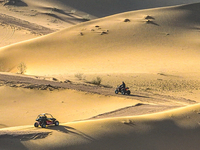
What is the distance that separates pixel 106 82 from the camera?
996 inches

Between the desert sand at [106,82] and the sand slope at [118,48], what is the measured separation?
8cm

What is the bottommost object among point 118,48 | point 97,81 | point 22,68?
point 97,81

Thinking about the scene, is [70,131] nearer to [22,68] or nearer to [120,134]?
[120,134]

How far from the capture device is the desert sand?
13164mm

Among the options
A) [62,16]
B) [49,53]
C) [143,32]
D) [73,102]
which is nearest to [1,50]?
[49,53]

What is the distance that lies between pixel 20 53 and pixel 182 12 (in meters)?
19.0

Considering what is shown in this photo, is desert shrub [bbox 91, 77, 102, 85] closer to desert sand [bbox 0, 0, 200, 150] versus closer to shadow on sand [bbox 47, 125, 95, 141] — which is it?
desert sand [bbox 0, 0, 200, 150]

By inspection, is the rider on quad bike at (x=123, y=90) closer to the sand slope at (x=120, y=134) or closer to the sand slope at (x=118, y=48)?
the sand slope at (x=120, y=134)

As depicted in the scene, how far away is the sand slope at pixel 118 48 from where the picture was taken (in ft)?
100

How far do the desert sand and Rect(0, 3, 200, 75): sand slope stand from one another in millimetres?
82

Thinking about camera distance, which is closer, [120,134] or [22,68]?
[120,134]

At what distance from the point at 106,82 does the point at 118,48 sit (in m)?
9.71

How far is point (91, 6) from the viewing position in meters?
74.0

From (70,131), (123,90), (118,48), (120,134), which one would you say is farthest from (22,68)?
(120,134)
